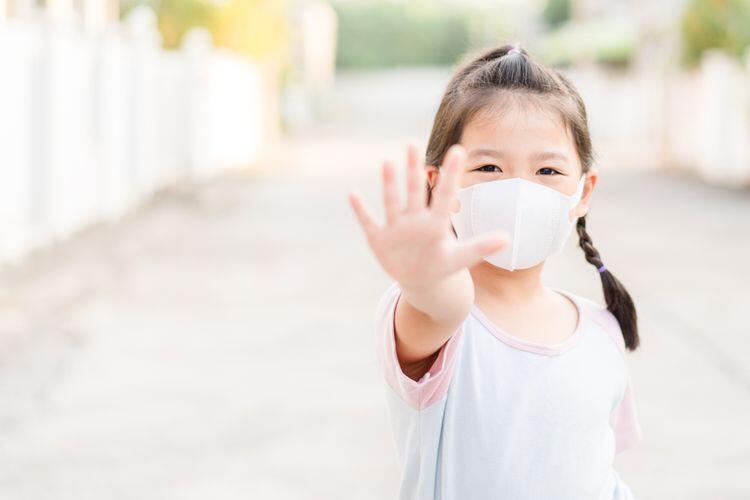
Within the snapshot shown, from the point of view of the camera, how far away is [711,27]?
17547 millimetres

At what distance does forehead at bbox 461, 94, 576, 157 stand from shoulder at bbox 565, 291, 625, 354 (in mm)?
315

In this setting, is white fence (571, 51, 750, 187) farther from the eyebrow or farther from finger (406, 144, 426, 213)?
finger (406, 144, 426, 213)

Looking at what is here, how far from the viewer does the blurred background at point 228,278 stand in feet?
13.3

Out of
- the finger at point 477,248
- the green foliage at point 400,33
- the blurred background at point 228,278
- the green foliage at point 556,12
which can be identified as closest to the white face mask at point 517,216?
the finger at point 477,248

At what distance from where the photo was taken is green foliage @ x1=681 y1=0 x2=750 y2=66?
51.6 ft

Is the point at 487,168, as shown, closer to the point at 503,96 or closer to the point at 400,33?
the point at 503,96

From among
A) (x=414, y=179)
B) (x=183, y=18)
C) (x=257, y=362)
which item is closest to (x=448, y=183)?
(x=414, y=179)

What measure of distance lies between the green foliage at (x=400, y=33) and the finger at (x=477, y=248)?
185ft

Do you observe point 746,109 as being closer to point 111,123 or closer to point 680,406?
point 111,123

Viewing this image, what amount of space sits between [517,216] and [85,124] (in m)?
7.82

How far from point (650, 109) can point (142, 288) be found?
21.5m

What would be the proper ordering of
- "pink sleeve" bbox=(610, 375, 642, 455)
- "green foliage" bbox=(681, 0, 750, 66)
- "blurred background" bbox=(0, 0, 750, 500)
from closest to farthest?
"pink sleeve" bbox=(610, 375, 642, 455), "blurred background" bbox=(0, 0, 750, 500), "green foliage" bbox=(681, 0, 750, 66)

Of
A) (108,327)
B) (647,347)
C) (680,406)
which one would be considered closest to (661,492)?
(680,406)

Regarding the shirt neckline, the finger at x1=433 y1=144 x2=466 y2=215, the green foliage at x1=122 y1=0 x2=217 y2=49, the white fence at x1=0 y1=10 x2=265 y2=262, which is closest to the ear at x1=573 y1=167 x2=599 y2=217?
the shirt neckline
